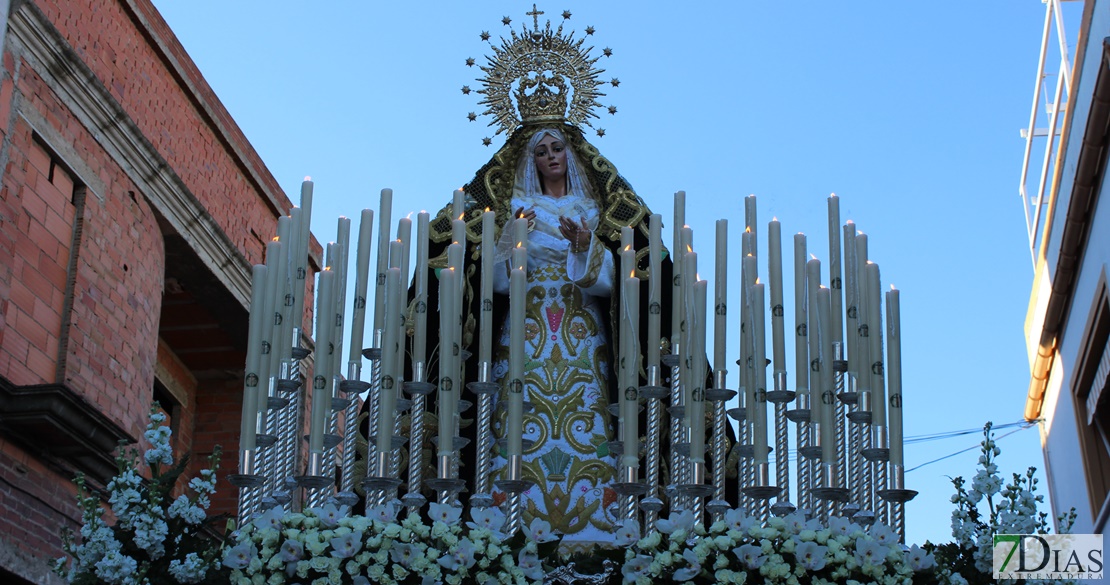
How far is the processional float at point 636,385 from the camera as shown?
459 centimetres

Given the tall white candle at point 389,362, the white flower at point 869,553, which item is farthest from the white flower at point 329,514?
the white flower at point 869,553

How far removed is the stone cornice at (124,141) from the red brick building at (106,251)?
1cm

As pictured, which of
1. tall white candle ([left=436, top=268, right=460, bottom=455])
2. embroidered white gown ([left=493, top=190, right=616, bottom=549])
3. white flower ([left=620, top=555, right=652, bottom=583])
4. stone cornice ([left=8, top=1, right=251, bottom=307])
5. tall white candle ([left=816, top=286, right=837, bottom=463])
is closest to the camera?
white flower ([left=620, top=555, right=652, bottom=583])

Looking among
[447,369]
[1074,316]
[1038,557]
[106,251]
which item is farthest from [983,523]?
[1074,316]

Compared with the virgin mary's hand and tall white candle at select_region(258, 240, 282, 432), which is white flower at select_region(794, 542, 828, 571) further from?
the virgin mary's hand

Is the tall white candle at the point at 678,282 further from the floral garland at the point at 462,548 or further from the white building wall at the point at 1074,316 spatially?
the white building wall at the point at 1074,316

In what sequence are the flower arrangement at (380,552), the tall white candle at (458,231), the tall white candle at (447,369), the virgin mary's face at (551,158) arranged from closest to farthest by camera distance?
the flower arrangement at (380,552), the tall white candle at (447,369), the tall white candle at (458,231), the virgin mary's face at (551,158)

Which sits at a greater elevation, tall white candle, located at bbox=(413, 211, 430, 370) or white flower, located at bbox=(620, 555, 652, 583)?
tall white candle, located at bbox=(413, 211, 430, 370)

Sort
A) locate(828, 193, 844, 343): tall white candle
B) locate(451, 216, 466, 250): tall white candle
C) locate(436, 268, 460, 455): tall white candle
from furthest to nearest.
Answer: locate(451, 216, 466, 250): tall white candle < locate(828, 193, 844, 343): tall white candle < locate(436, 268, 460, 455): tall white candle

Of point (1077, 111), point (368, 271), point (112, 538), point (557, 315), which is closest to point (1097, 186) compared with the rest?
point (1077, 111)

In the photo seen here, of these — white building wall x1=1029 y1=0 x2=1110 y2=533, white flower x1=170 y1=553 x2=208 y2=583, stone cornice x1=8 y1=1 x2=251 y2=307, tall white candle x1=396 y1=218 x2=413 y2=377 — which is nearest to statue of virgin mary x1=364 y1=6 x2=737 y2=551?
tall white candle x1=396 y1=218 x2=413 y2=377

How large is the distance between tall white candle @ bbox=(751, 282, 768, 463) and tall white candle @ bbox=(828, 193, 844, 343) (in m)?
0.28

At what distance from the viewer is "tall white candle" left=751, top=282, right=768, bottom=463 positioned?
15.3 ft

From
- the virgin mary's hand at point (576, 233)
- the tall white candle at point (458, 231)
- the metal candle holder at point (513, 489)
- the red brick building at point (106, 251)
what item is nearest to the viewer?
the metal candle holder at point (513, 489)
